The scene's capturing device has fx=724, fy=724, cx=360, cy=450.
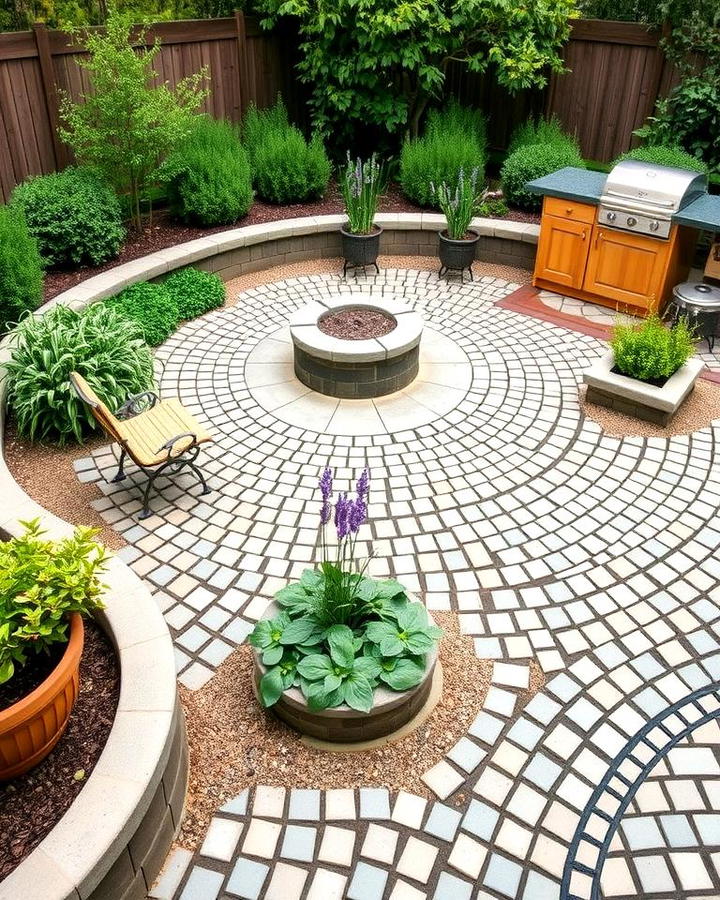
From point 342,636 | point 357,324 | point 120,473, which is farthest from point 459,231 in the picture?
point 342,636

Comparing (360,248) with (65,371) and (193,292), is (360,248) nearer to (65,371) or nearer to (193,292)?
(193,292)

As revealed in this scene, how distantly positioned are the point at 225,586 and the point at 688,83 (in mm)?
8421

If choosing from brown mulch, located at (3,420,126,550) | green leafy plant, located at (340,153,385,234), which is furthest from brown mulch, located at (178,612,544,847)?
green leafy plant, located at (340,153,385,234)

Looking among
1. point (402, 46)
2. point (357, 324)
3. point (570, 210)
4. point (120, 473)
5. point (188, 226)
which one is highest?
point (402, 46)

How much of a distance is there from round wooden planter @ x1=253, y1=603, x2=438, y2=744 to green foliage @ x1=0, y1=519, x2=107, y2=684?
97 cm

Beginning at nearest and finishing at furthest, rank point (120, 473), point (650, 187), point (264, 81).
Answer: point (120, 473), point (650, 187), point (264, 81)

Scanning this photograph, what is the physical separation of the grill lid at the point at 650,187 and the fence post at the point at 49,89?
6.03 meters

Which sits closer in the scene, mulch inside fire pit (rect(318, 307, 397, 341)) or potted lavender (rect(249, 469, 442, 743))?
potted lavender (rect(249, 469, 442, 743))

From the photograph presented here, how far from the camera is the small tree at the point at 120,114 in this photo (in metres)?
7.51

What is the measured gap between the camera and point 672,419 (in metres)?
6.01

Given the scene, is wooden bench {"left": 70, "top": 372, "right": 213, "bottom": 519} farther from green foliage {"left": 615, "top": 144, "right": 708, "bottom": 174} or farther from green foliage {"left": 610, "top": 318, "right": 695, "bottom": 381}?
green foliage {"left": 615, "top": 144, "right": 708, "bottom": 174}

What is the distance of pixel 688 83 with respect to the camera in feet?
28.9

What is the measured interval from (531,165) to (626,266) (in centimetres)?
238

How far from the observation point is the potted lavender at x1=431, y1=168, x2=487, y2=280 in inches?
327
